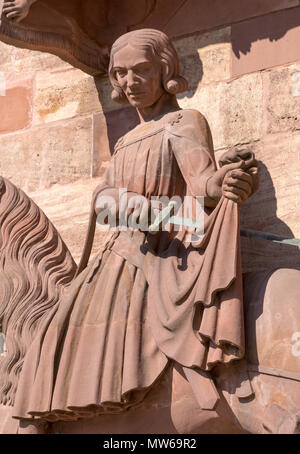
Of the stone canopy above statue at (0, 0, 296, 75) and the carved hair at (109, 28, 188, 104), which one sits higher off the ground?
the stone canopy above statue at (0, 0, 296, 75)

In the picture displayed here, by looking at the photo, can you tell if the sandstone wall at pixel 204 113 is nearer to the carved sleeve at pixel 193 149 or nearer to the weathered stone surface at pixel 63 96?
the weathered stone surface at pixel 63 96

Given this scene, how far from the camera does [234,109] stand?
674cm

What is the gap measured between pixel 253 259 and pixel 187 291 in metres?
0.62

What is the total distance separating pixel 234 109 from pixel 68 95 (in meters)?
0.91

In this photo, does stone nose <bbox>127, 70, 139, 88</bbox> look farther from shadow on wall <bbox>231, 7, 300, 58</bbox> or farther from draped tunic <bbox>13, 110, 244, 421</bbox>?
shadow on wall <bbox>231, 7, 300, 58</bbox>

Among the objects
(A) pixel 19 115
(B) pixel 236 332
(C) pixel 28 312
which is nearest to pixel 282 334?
(B) pixel 236 332

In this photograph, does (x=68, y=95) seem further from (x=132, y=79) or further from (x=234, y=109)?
(x=132, y=79)

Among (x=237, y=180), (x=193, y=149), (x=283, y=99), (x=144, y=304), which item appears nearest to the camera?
(x=237, y=180)

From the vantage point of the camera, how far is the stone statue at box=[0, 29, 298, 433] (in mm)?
5738

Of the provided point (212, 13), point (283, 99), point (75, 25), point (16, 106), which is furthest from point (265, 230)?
point (16, 106)

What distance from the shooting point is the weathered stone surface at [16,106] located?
24.5 ft

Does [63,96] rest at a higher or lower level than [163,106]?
higher

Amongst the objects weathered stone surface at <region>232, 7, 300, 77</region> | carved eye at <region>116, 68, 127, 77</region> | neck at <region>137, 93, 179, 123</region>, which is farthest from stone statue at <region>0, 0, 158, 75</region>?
neck at <region>137, 93, 179, 123</region>
